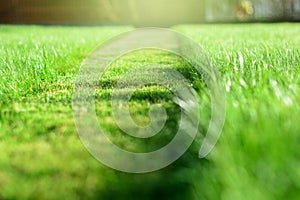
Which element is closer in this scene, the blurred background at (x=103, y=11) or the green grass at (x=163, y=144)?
the green grass at (x=163, y=144)

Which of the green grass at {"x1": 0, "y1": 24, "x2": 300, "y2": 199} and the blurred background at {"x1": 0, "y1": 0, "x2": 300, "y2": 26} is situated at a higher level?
the blurred background at {"x1": 0, "y1": 0, "x2": 300, "y2": 26}

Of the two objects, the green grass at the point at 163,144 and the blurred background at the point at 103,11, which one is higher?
the blurred background at the point at 103,11

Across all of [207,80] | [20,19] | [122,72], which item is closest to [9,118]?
[207,80]

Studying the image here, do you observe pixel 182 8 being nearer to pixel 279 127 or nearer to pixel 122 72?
pixel 122 72

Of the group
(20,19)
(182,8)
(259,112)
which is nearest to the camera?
(259,112)

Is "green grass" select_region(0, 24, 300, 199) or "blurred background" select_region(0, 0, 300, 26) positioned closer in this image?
"green grass" select_region(0, 24, 300, 199)

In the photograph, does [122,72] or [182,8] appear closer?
[122,72]

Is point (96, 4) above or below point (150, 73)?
above

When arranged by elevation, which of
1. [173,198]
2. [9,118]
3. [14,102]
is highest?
[14,102]

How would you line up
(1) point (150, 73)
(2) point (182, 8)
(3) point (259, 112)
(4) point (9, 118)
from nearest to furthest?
(3) point (259, 112), (4) point (9, 118), (1) point (150, 73), (2) point (182, 8)

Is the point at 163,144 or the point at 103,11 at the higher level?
the point at 103,11

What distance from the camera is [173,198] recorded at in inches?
95.1

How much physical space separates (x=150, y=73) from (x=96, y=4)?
12821 millimetres

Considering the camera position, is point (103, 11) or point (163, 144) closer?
point (163, 144)
